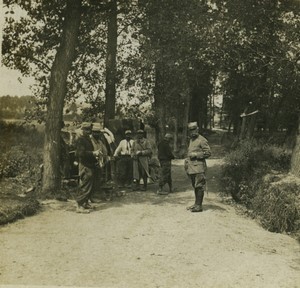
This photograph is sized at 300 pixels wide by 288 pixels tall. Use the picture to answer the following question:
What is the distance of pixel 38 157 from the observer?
50.9 ft

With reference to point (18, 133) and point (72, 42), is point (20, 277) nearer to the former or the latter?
point (72, 42)

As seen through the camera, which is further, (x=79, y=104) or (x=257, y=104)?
(x=257, y=104)

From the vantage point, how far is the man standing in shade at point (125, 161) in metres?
13.5

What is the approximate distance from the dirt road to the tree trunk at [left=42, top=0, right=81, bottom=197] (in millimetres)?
954

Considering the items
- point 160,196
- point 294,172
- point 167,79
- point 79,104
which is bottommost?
point 160,196

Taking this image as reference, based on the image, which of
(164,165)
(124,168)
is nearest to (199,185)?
(164,165)

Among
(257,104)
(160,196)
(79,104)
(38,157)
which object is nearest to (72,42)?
(160,196)

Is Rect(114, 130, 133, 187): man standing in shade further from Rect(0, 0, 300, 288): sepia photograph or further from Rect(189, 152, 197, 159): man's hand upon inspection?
Rect(189, 152, 197, 159): man's hand

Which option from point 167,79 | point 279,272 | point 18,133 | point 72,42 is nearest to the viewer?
point 279,272

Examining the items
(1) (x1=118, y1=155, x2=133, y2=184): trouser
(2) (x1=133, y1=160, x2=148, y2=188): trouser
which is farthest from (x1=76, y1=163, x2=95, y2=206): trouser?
(1) (x1=118, y1=155, x2=133, y2=184): trouser

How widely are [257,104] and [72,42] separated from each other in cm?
1203

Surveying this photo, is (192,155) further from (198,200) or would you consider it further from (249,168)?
(249,168)

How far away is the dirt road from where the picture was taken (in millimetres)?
6121

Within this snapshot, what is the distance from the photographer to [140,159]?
43.7 feet
